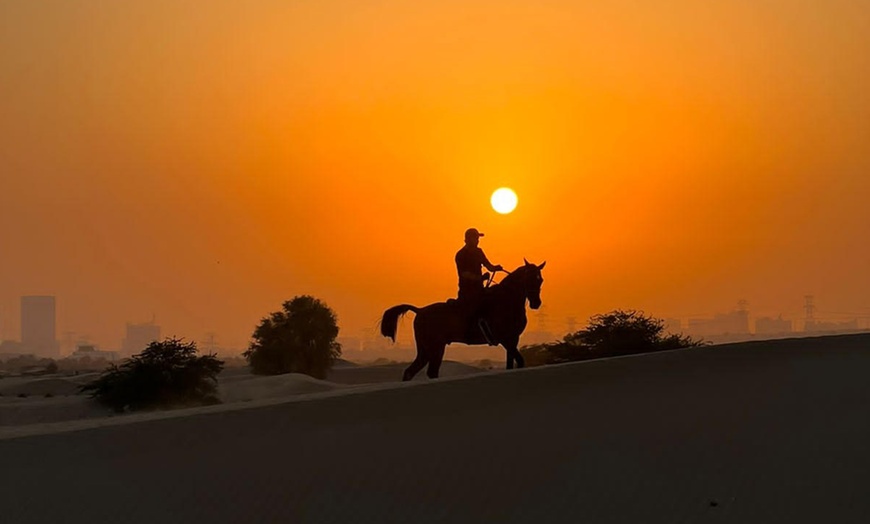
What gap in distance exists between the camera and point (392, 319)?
23016mm

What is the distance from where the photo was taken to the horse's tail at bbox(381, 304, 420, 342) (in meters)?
22.9

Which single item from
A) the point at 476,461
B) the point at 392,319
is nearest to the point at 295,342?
the point at 392,319

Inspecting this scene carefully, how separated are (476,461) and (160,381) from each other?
20.3 metres

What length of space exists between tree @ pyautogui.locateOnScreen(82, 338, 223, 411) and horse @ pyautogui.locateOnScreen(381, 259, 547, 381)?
30.0 feet

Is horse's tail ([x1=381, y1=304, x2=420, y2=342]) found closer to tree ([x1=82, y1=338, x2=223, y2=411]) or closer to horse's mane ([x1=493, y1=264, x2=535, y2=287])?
horse's mane ([x1=493, y1=264, x2=535, y2=287])

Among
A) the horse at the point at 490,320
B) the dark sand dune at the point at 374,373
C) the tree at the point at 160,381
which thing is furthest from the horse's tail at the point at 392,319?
the dark sand dune at the point at 374,373

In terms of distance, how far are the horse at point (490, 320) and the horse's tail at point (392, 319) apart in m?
0.74

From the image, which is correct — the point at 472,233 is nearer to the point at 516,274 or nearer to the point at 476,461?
the point at 516,274

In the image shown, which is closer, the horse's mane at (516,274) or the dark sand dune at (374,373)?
the horse's mane at (516,274)

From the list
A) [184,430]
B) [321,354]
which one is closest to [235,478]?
[184,430]

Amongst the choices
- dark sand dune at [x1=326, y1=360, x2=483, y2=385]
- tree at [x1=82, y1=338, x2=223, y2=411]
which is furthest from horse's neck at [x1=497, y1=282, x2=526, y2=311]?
dark sand dune at [x1=326, y1=360, x2=483, y2=385]

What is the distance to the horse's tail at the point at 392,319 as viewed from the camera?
75.2 feet

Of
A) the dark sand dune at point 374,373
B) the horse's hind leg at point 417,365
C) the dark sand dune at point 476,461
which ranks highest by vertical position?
the dark sand dune at point 374,373

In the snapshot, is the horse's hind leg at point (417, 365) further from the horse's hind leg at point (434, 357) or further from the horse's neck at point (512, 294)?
the horse's neck at point (512, 294)
